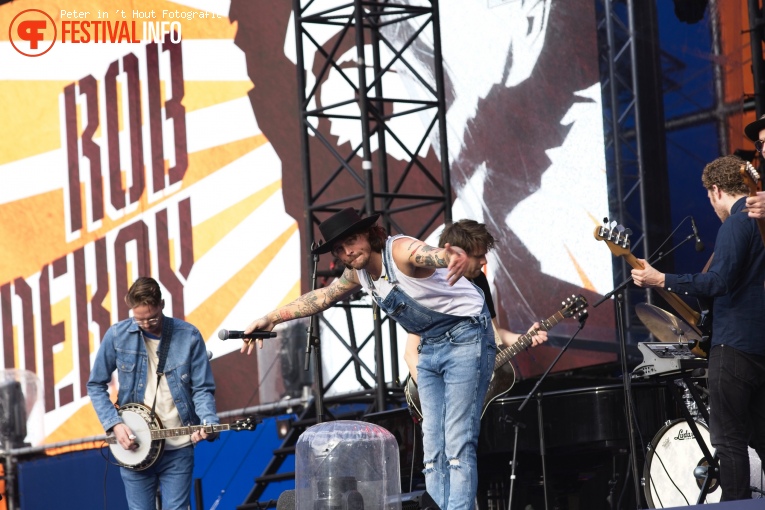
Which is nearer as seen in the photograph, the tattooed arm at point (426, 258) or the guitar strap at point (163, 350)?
the tattooed arm at point (426, 258)

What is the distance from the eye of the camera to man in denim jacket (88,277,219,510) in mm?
6328

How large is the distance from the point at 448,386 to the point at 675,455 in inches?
85.0

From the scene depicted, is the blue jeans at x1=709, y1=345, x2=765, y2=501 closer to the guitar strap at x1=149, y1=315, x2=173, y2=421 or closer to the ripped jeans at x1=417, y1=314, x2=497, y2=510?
the ripped jeans at x1=417, y1=314, x2=497, y2=510

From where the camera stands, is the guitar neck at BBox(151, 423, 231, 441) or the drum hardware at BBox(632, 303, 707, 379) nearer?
the drum hardware at BBox(632, 303, 707, 379)

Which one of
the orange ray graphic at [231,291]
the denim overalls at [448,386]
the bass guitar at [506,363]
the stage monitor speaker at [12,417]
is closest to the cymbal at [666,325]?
the bass guitar at [506,363]

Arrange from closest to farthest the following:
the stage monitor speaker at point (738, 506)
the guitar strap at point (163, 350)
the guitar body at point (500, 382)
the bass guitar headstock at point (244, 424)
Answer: the stage monitor speaker at point (738, 506) < the guitar strap at point (163, 350) < the bass guitar headstock at point (244, 424) < the guitar body at point (500, 382)

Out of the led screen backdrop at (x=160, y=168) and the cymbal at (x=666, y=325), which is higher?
the led screen backdrop at (x=160, y=168)

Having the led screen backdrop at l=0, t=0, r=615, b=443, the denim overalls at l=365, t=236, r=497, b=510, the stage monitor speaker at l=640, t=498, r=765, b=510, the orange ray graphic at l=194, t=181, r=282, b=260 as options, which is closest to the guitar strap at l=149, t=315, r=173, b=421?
the denim overalls at l=365, t=236, r=497, b=510

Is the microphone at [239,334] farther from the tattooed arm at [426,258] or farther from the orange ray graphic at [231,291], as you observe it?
the orange ray graphic at [231,291]

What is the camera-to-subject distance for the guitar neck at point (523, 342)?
6961mm

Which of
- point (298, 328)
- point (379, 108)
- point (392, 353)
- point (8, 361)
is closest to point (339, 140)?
point (379, 108)

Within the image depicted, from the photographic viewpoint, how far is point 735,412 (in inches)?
199

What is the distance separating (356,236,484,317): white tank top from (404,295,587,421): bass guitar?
1.71m

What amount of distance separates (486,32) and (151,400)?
5146 mm
